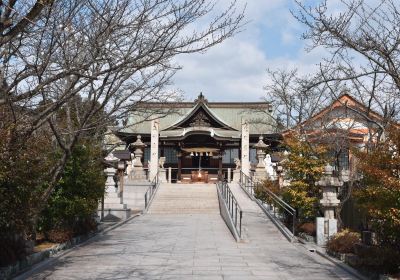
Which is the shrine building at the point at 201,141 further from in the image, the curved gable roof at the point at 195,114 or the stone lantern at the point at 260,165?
the stone lantern at the point at 260,165

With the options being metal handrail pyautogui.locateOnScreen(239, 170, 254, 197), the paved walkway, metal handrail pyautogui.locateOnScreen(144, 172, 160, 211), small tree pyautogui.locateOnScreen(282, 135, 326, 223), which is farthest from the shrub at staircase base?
metal handrail pyautogui.locateOnScreen(239, 170, 254, 197)

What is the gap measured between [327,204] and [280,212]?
21.3ft

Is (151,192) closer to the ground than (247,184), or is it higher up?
closer to the ground

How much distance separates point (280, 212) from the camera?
2227 cm

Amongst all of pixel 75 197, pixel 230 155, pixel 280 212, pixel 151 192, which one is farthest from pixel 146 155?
pixel 75 197

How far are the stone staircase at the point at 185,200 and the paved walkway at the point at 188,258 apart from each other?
899 cm

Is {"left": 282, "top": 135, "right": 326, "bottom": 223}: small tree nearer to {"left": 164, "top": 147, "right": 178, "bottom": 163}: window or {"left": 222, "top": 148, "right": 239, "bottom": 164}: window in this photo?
{"left": 222, "top": 148, "right": 239, "bottom": 164}: window

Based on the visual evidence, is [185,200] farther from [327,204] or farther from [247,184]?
[327,204]

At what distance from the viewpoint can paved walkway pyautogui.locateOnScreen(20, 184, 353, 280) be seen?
1062 cm

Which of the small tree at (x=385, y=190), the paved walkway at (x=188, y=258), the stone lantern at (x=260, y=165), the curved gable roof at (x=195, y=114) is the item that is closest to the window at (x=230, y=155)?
the curved gable roof at (x=195, y=114)

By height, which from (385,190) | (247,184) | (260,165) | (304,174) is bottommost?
(247,184)

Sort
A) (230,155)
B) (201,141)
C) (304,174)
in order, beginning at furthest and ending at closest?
1. (230,155)
2. (201,141)
3. (304,174)

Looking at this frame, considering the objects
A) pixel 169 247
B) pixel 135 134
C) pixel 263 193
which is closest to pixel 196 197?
pixel 263 193

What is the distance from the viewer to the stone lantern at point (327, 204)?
51.4 feet
